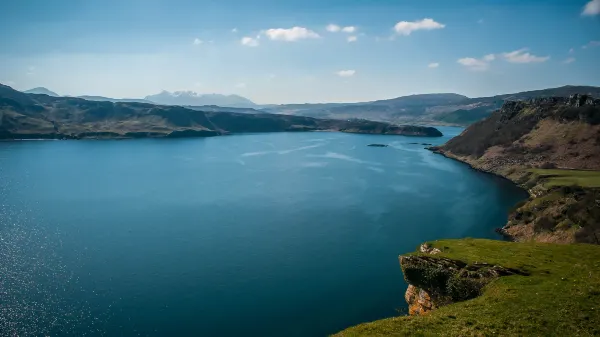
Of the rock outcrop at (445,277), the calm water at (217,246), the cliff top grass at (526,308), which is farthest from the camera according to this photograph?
the calm water at (217,246)

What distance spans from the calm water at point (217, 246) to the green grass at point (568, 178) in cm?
1073

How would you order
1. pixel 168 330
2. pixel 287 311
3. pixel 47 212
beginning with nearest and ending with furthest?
pixel 168 330, pixel 287 311, pixel 47 212

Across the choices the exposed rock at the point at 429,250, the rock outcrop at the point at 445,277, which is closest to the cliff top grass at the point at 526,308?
the rock outcrop at the point at 445,277

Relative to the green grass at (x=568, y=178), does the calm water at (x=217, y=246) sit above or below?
below

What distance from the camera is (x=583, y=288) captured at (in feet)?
95.0

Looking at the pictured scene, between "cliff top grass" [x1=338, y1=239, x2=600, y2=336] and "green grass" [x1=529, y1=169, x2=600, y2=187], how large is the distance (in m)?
75.8

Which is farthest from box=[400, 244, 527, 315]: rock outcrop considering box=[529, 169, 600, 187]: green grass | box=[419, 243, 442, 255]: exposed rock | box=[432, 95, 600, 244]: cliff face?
box=[529, 169, 600, 187]: green grass

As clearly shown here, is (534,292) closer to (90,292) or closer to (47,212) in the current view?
(90,292)

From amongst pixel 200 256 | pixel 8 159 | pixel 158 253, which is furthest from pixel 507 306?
pixel 8 159

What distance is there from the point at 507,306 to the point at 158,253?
58.6 meters

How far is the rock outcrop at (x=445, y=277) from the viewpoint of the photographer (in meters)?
33.9

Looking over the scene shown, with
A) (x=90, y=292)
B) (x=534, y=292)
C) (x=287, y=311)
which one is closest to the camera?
(x=534, y=292)

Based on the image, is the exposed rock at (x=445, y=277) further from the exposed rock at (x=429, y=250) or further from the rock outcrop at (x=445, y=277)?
the exposed rock at (x=429, y=250)

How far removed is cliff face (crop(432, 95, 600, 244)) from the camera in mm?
70812
